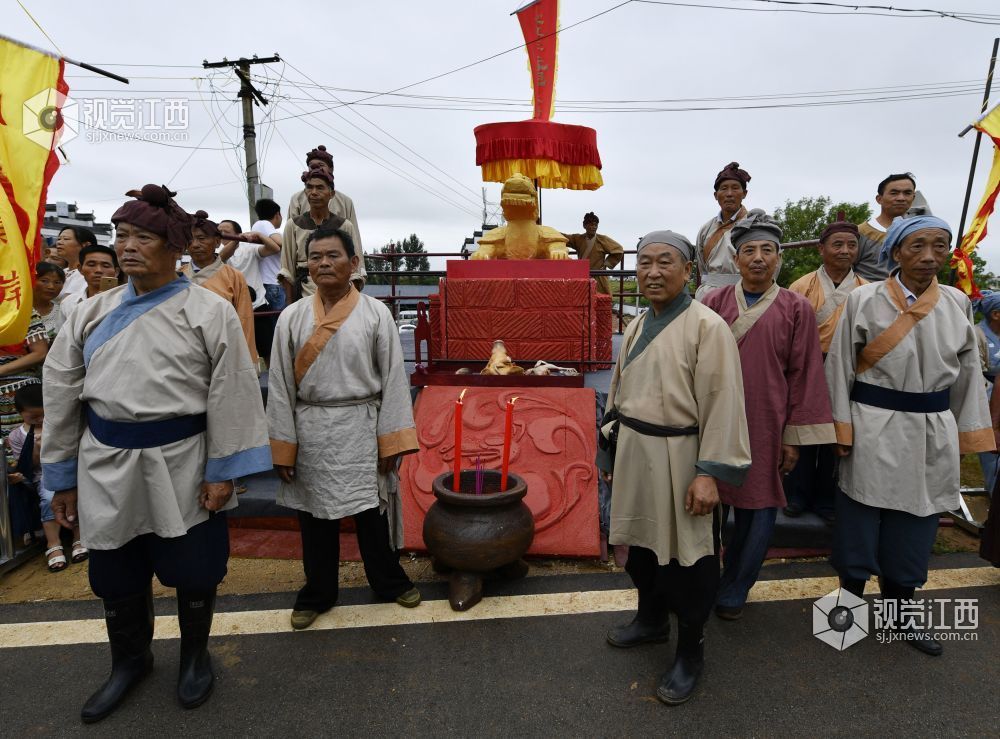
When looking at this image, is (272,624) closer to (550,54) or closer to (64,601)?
(64,601)

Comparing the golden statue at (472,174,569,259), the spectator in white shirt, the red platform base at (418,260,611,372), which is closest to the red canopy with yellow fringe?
the golden statue at (472,174,569,259)

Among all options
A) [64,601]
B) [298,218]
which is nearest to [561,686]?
[64,601]

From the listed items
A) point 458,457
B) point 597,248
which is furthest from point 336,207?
point 597,248

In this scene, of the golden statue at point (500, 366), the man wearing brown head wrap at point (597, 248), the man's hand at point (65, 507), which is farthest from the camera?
the man wearing brown head wrap at point (597, 248)

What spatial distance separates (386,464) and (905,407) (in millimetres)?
2337

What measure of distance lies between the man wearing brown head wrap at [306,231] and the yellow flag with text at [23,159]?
4.70 ft

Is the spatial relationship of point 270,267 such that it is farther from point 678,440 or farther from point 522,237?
point 678,440

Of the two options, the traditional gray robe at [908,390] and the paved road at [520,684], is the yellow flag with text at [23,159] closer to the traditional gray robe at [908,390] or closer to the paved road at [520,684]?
the paved road at [520,684]

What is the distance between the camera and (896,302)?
2477 millimetres

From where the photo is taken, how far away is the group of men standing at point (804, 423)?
217cm

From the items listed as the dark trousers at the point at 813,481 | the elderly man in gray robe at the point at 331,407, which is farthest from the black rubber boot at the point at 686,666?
the dark trousers at the point at 813,481

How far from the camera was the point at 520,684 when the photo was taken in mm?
2270

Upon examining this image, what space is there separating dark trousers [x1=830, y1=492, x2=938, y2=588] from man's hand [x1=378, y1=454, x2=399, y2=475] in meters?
2.10

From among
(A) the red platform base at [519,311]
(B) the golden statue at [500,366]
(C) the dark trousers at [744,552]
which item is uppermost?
(A) the red platform base at [519,311]
